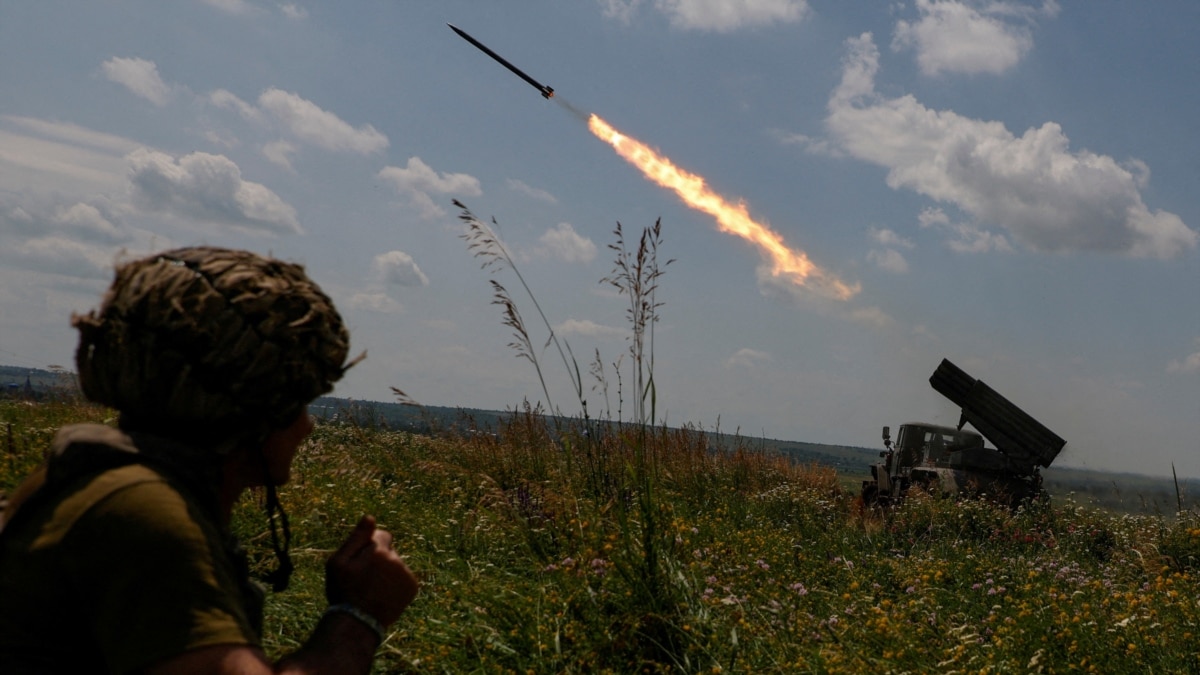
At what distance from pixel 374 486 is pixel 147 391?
704cm

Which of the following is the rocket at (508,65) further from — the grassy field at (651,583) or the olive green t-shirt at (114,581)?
the olive green t-shirt at (114,581)

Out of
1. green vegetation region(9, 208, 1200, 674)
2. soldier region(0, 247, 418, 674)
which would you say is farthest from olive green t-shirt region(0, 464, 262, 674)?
green vegetation region(9, 208, 1200, 674)

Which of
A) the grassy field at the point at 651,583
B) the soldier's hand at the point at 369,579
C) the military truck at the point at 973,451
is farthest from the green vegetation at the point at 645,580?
the military truck at the point at 973,451

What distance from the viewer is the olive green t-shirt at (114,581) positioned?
151 centimetres

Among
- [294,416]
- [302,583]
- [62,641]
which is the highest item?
[294,416]

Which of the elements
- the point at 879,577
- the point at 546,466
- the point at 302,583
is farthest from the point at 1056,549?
the point at 302,583

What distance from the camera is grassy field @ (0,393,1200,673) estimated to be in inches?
172

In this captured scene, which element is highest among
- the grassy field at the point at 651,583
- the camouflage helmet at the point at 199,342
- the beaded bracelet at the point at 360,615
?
the camouflage helmet at the point at 199,342

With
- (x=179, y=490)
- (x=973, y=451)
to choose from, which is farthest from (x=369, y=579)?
(x=973, y=451)

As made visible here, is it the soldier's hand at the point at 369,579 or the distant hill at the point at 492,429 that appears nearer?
the soldier's hand at the point at 369,579

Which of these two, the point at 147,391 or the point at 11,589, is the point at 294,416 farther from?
the point at 11,589

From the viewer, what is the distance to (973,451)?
16094 millimetres

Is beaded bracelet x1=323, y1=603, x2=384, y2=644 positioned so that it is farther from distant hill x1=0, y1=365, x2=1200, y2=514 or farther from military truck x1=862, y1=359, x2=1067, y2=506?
military truck x1=862, y1=359, x2=1067, y2=506

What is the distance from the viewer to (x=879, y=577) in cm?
841
